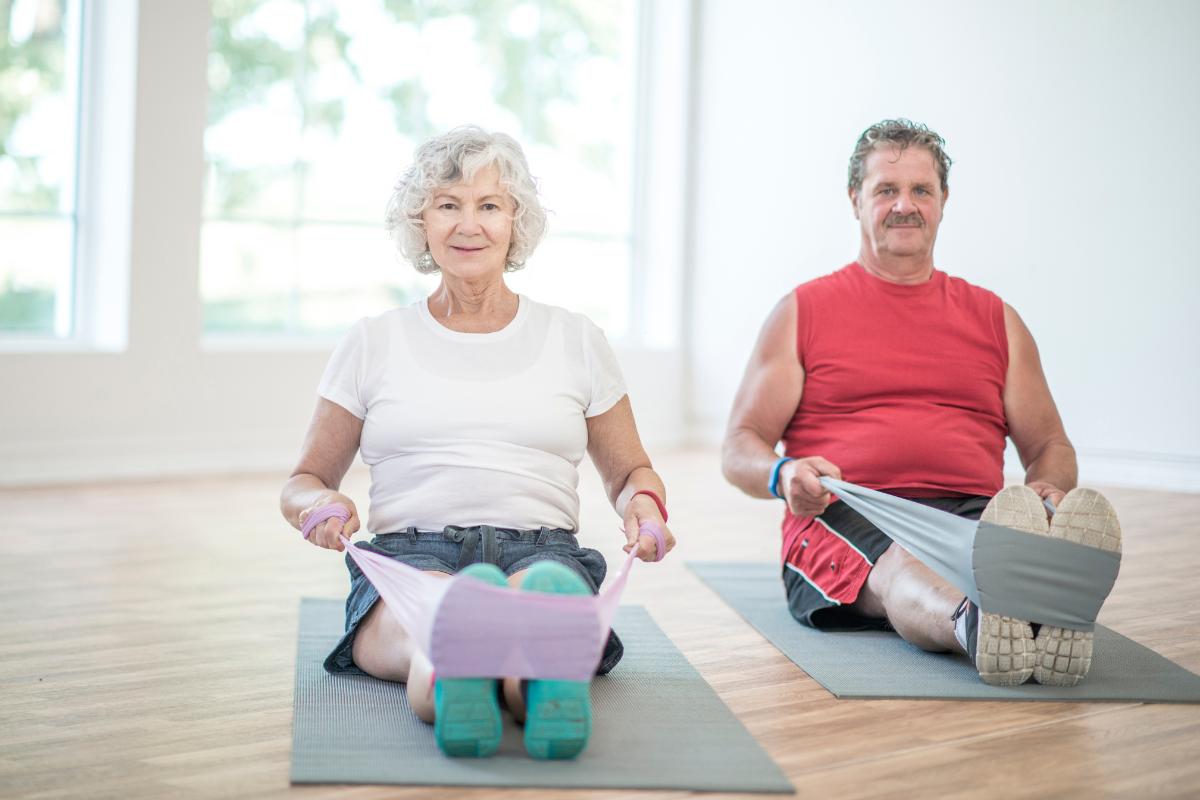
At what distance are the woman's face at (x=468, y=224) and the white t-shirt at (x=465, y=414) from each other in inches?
5.0

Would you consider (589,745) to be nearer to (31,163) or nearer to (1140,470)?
(1140,470)

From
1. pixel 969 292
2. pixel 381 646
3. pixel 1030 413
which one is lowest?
pixel 381 646

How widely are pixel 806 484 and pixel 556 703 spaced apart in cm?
86

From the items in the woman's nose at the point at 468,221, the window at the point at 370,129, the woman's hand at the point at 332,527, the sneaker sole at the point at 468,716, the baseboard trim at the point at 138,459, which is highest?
the window at the point at 370,129

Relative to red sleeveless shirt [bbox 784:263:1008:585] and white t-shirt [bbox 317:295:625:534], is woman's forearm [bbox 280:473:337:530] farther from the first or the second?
red sleeveless shirt [bbox 784:263:1008:585]

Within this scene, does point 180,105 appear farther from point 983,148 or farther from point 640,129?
point 983,148

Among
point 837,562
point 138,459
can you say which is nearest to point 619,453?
point 837,562

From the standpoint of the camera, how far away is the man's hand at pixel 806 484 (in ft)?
7.27

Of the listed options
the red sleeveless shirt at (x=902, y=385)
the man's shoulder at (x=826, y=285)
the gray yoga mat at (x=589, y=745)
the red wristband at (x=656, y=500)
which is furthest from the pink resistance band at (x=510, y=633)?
the man's shoulder at (x=826, y=285)

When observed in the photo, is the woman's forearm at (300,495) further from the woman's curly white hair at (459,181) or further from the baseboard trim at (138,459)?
the baseboard trim at (138,459)

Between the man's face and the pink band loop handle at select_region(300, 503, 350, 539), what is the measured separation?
134cm

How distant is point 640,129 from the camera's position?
6680 mm

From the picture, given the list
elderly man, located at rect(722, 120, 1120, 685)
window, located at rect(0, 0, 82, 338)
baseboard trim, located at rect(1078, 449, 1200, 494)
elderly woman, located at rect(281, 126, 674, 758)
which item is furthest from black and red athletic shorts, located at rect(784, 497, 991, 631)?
window, located at rect(0, 0, 82, 338)

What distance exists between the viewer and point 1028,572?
1867 mm
